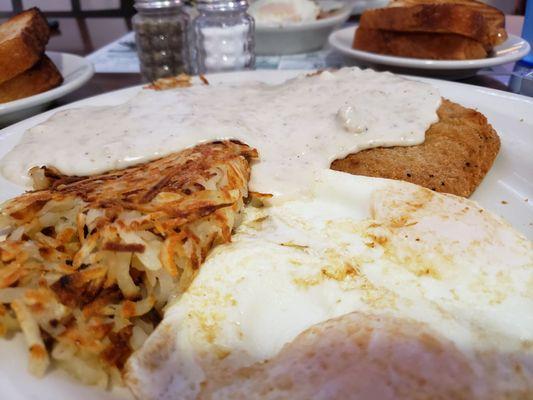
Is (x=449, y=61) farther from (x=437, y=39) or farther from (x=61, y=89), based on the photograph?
(x=61, y=89)

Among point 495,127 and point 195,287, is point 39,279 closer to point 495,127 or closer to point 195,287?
point 195,287

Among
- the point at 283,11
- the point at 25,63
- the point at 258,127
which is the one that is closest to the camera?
the point at 258,127

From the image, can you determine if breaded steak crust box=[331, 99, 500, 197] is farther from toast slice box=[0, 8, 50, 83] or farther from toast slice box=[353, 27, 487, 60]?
toast slice box=[0, 8, 50, 83]

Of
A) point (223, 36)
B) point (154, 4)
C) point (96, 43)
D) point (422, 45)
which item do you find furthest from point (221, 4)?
point (96, 43)

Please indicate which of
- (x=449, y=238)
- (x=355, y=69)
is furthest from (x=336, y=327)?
(x=355, y=69)

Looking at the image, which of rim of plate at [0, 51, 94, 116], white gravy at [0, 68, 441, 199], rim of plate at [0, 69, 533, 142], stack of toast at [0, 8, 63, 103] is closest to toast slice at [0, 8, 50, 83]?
stack of toast at [0, 8, 63, 103]
